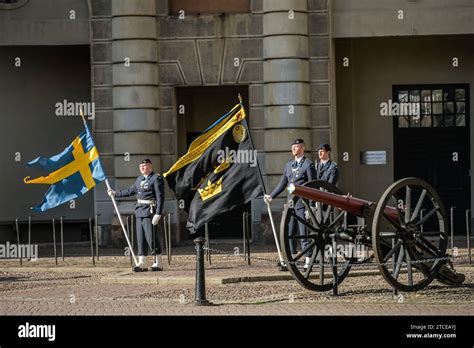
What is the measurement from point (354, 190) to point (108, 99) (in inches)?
254

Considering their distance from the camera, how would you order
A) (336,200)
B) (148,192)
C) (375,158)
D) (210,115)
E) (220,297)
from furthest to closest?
(375,158) → (210,115) → (148,192) → (220,297) → (336,200)

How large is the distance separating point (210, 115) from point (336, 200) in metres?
13.1

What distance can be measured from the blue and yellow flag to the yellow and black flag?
218cm

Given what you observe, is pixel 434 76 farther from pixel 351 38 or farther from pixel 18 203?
pixel 18 203

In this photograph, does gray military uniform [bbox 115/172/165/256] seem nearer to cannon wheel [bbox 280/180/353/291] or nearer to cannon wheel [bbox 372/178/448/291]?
Result: cannon wheel [bbox 280/180/353/291]

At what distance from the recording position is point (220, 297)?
1781 centimetres

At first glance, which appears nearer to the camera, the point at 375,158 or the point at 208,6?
the point at 208,6

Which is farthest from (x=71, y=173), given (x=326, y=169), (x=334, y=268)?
(x=334, y=268)

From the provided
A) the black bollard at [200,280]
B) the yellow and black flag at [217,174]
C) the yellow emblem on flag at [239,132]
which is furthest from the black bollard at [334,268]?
the yellow emblem on flag at [239,132]

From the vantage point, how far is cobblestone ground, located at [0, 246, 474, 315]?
16156 millimetres

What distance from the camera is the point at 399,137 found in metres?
29.9
